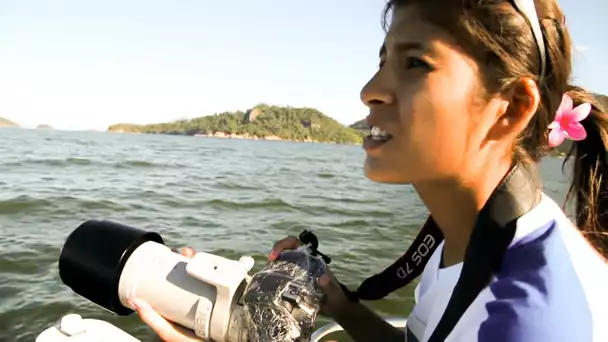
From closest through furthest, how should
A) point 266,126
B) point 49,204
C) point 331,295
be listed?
1. point 331,295
2. point 49,204
3. point 266,126

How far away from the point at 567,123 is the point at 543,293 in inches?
27.1

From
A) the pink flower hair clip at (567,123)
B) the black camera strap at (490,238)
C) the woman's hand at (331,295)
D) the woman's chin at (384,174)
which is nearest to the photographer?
the black camera strap at (490,238)

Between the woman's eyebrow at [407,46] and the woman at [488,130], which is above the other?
the woman's eyebrow at [407,46]

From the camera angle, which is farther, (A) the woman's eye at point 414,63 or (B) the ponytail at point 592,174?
(B) the ponytail at point 592,174

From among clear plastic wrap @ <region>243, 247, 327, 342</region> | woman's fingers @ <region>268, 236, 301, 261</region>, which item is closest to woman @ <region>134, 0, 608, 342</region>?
clear plastic wrap @ <region>243, 247, 327, 342</region>

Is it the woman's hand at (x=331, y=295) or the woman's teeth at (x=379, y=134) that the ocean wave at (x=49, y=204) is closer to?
the woman's hand at (x=331, y=295)

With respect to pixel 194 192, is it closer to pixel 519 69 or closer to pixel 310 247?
pixel 310 247

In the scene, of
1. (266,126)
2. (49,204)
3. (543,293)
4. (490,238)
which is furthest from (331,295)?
(266,126)

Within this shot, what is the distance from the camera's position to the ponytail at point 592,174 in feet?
5.13

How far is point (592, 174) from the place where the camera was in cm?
160

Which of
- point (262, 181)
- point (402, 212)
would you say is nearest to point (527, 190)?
point (402, 212)

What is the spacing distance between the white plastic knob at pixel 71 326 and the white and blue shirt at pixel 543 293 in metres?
1.43

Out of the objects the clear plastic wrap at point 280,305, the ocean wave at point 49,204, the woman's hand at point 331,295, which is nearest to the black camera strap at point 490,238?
the clear plastic wrap at point 280,305

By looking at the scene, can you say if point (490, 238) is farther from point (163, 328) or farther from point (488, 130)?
point (163, 328)
